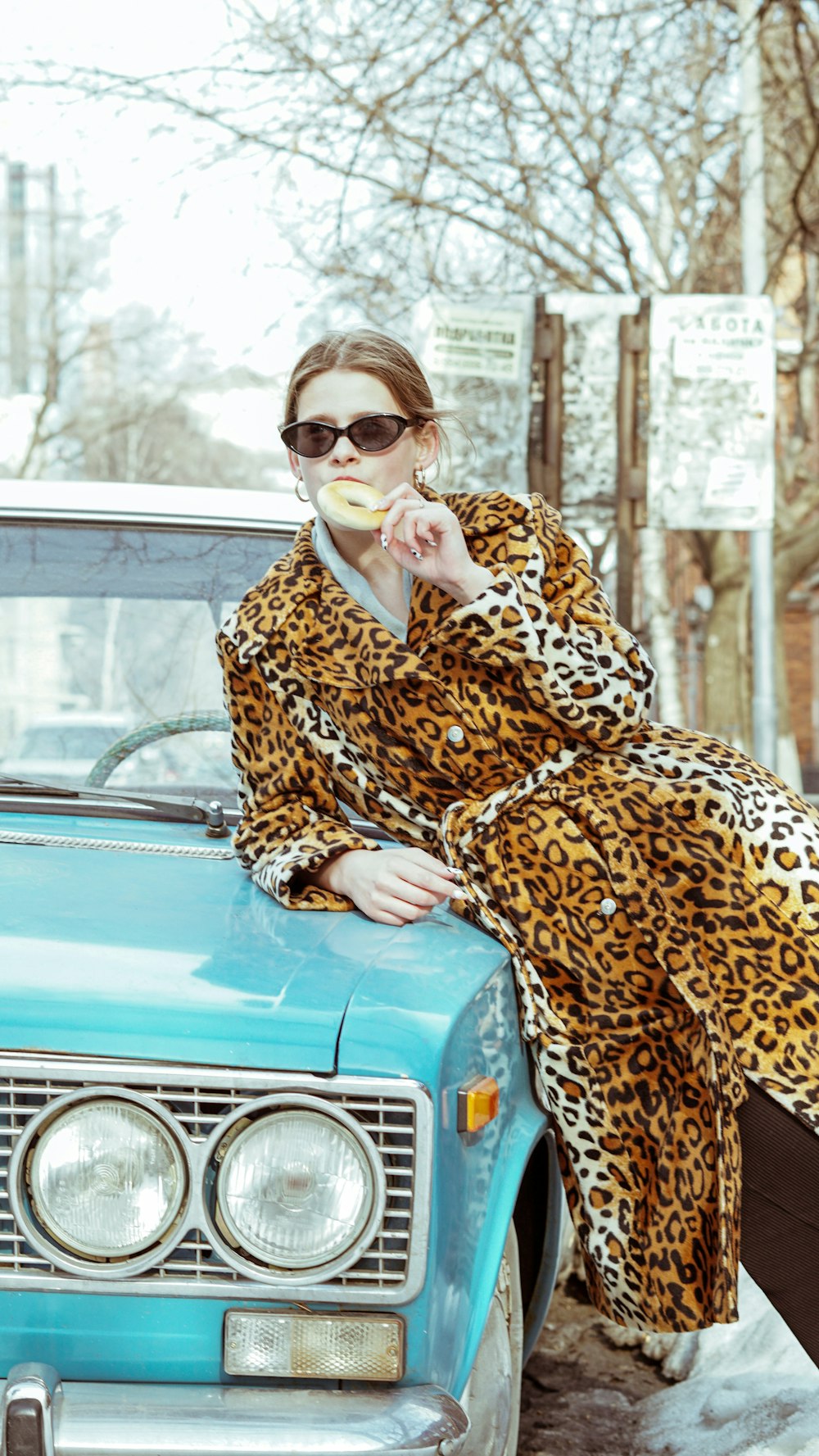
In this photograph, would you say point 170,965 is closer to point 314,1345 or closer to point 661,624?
point 314,1345

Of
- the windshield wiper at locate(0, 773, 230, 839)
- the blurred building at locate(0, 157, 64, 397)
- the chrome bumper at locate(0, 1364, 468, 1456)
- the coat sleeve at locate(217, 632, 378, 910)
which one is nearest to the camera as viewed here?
the chrome bumper at locate(0, 1364, 468, 1456)

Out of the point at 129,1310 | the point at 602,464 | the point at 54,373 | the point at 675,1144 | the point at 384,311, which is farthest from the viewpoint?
the point at 54,373

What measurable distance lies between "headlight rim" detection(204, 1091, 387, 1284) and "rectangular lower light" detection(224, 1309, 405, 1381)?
5 cm

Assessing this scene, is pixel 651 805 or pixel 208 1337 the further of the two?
pixel 651 805

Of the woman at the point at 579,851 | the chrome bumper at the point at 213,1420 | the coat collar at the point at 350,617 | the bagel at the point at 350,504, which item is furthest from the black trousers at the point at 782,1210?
the bagel at the point at 350,504

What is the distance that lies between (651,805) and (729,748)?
20cm

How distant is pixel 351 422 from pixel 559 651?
1.70ft

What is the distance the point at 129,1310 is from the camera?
1800mm

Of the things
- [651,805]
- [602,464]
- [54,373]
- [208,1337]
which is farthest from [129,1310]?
[54,373]

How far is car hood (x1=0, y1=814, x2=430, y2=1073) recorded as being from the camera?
1797mm

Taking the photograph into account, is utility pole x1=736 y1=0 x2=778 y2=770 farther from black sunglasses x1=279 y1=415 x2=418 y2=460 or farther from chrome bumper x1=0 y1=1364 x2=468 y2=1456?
chrome bumper x1=0 y1=1364 x2=468 y2=1456

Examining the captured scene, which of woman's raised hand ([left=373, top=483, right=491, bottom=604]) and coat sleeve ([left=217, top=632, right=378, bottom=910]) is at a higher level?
woman's raised hand ([left=373, top=483, right=491, bottom=604])

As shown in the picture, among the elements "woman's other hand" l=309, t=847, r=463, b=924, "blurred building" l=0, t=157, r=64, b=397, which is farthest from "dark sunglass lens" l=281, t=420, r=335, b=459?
"blurred building" l=0, t=157, r=64, b=397

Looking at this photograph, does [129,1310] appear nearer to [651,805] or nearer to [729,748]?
[651,805]
